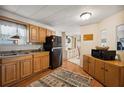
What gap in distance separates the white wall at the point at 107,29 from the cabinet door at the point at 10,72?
275 cm

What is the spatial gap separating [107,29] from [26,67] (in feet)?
9.36

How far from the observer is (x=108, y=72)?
231 centimetres

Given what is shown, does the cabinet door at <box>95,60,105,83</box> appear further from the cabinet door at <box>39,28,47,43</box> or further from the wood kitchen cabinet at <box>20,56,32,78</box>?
the cabinet door at <box>39,28,47,43</box>

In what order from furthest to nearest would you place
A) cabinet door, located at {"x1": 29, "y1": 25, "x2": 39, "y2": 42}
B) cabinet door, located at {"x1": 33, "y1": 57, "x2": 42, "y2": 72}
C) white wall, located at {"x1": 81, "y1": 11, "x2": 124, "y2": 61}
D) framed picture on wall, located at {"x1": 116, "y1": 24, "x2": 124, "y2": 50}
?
cabinet door, located at {"x1": 29, "y1": 25, "x2": 39, "y2": 42}, cabinet door, located at {"x1": 33, "y1": 57, "x2": 42, "y2": 72}, white wall, located at {"x1": 81, "y1": 11, "x2": 124, "y2": 61}, framed picture on wall, located at {"x1": 116, "y1": 24, "x2": 124, "y2": 50}

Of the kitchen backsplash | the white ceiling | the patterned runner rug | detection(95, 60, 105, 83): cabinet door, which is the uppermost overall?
the white ceiling

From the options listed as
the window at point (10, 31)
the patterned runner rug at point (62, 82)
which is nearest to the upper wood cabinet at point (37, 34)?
the window at point (10, 31)

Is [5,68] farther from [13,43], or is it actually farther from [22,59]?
[13,43]

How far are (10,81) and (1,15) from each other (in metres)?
1.70

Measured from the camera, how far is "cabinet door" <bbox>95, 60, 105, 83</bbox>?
2566 mm

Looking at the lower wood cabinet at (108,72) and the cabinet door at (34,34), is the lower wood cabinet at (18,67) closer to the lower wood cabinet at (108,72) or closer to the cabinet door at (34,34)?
the cabinet door at (34,34)

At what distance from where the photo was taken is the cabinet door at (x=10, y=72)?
7.44 ft

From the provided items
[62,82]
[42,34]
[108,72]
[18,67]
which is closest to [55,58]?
[42,34]

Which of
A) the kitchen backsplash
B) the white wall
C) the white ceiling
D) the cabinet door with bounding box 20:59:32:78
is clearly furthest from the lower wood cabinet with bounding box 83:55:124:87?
the kitchen backsplash
